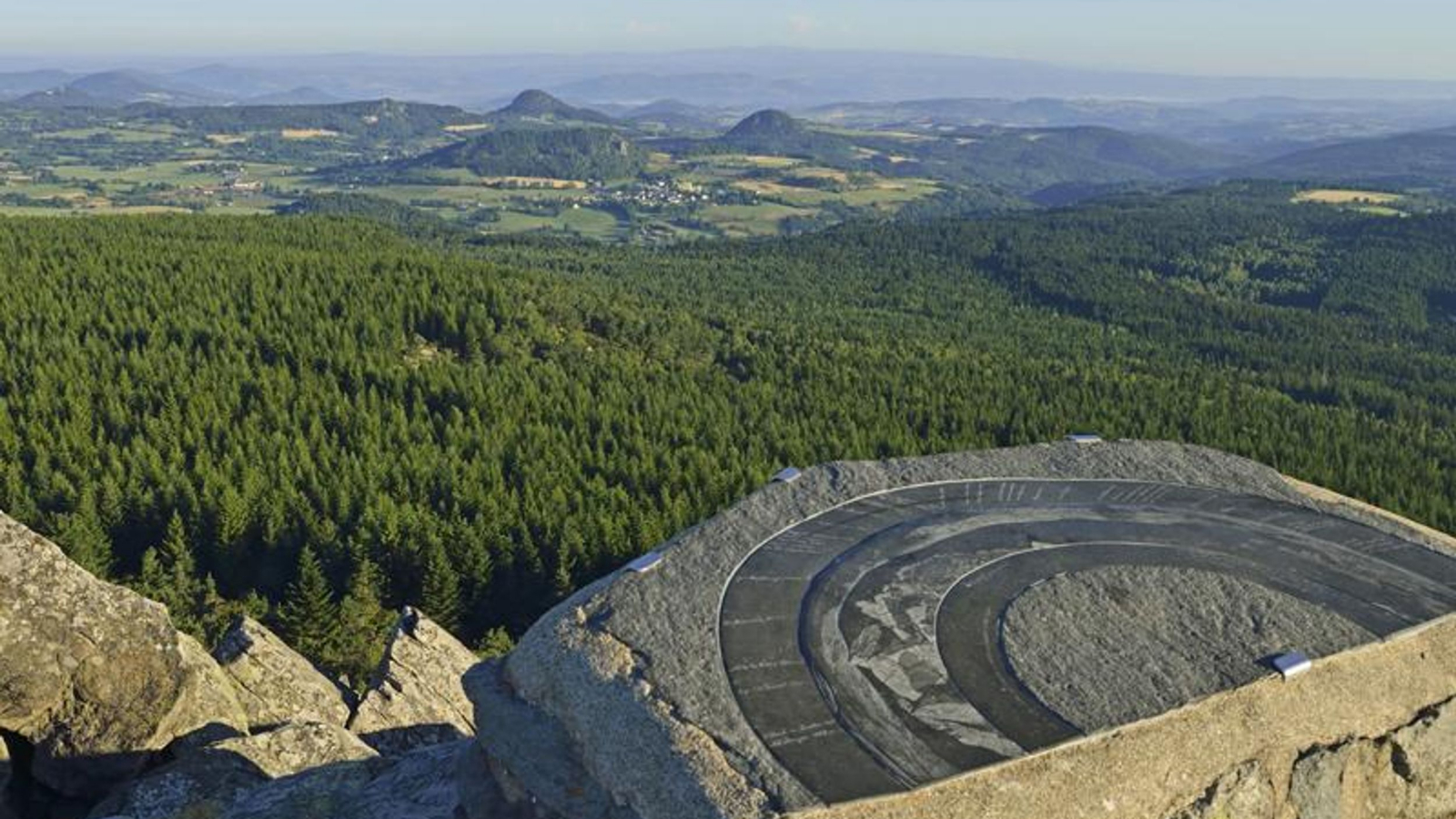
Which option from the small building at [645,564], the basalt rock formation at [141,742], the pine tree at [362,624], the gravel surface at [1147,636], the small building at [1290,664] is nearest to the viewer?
the gravel surface at [1147,636]

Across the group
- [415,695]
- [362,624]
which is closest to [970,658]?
[415,695]

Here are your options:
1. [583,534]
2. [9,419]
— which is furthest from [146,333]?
[583,534]

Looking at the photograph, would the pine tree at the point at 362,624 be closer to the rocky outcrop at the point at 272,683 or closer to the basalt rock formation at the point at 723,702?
the rocky outcrop at the point at 272,683

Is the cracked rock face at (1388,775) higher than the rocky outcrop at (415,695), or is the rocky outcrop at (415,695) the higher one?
the cracked rock face at (1388,775)

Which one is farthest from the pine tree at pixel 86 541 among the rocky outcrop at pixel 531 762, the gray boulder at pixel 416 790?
the rocky outcrop at pixel 531 762

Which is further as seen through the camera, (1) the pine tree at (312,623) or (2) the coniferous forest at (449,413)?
(2) the coniferous forest at (449,413)

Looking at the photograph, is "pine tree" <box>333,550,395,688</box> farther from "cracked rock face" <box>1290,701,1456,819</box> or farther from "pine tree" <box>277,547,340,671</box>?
"cracked rock face" <box>1290,701,1456,819</box>

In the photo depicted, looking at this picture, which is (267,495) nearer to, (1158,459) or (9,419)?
(9,419)
